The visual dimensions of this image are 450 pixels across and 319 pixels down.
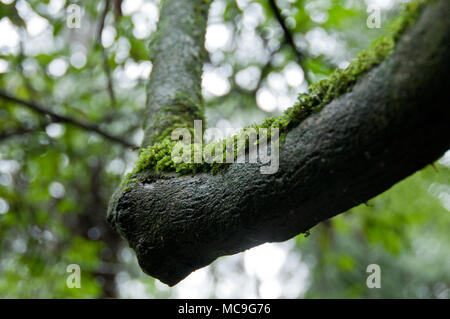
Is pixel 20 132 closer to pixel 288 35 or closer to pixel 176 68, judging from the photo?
pixel 176 68

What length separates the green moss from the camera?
84cm

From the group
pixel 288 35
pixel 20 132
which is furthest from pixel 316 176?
pixel 20 132

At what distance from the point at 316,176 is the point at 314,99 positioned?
24 centimetres

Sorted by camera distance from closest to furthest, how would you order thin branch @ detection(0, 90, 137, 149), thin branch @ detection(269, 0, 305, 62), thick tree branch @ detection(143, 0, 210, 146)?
thick tree branch @ detection(143, 0, 210, 146) < thin branch @ detection(269, 0, 305, 62) < thin branch @ detection(0, 90, 137, 149)

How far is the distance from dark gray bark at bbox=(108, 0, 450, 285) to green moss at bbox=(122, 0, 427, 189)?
3 centimetres

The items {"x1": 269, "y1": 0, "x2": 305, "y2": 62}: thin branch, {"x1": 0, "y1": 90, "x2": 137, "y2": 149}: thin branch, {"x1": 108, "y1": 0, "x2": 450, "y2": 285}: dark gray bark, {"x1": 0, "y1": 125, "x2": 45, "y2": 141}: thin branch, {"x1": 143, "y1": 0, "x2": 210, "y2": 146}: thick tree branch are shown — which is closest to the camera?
{"x1": 108, "y1": 0, "x2": 450, "y2": 285}: dark gray bark

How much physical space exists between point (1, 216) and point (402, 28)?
407cm

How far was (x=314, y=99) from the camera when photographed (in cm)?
101

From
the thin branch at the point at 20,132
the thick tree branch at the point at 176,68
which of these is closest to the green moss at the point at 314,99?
the thick tree branch at the point at 176,68

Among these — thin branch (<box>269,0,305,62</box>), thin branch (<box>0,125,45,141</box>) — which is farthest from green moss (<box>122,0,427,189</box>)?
thin branch (<box>0,125,45,141</box>)

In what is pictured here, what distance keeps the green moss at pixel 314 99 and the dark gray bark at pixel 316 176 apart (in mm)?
27

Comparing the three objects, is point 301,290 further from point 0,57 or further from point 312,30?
point 0,57

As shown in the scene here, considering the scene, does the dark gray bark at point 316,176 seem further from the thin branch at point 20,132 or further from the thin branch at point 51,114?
the thin branch at point 20,132

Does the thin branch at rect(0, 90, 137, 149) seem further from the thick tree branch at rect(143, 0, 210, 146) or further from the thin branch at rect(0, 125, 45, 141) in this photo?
the thick tree branch at rect(143, 0, 210, 146)
